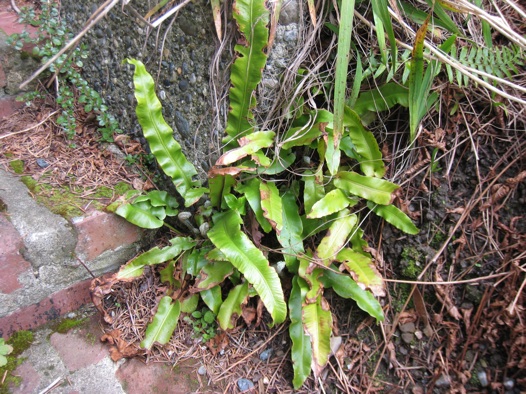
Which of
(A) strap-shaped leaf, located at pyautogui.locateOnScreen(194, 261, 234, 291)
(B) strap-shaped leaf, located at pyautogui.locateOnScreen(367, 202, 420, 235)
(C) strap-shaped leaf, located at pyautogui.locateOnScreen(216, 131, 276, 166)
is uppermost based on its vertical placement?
(C) strap-shaped leaf, located at pyautogui.locateOnScreen(216, 131, 276, 166)

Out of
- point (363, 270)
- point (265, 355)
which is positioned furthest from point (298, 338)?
point (363, 270)

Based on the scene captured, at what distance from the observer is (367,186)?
6.12ft

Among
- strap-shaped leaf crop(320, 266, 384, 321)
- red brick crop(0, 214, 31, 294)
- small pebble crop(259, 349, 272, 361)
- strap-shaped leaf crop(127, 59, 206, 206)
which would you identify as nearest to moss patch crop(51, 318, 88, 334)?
red brick crop(0, 214, 31, 294)

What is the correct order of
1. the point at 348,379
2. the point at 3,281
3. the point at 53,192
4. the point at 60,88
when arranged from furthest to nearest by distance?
the point at 60,88 < the point at 53,192 < the point at 348,379 < the point at 3,281

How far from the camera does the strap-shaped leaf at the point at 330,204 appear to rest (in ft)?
5.87

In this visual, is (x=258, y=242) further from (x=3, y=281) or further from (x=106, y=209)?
(x=3, y=281)

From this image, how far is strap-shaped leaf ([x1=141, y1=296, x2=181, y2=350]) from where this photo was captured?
1823mm

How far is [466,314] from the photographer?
1.71m

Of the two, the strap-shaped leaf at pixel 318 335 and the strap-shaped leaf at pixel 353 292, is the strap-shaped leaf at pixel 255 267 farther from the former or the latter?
the strap-shaped leaf at pixel 353 292

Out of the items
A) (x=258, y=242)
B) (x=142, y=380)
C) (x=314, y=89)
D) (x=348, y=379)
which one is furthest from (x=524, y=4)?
(x=142, y=380)

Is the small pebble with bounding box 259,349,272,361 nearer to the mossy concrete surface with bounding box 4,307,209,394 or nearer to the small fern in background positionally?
the mossy concrete surface with bounding box 4,307,209,394

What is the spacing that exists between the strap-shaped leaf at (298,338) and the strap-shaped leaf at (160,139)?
2.20 ft

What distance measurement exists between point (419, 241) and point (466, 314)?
1.24 feet

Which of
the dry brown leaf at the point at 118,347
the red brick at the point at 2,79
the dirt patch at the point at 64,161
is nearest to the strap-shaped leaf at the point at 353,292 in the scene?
the dry brown leaf at the point at 118,347
